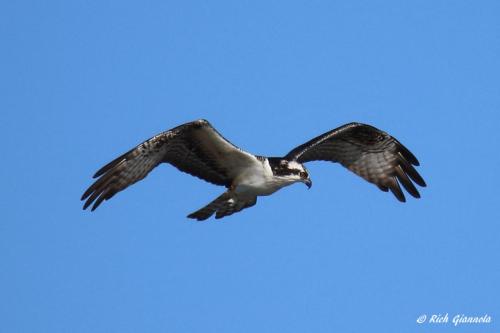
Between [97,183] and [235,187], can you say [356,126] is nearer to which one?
[235,187]

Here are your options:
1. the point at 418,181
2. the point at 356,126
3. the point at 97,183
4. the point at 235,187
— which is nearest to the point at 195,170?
the point at 235,187

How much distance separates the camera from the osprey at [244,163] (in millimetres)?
11867

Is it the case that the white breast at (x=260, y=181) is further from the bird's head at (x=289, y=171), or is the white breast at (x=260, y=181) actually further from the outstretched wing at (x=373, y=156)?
the outstretched wing at (x=373, y=156)

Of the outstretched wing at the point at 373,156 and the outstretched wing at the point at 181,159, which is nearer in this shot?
the outstretched wing at the point at 181,159

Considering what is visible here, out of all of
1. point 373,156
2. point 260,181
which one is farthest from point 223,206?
point 373,156

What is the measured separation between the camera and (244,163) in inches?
505

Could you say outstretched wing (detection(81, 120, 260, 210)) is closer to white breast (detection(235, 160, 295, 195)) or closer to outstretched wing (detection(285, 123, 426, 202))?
white breast (detection(235, 160, 295, 195))

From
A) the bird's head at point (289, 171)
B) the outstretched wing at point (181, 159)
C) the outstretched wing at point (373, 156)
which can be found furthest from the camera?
the outstretched wing at point (373, 156)

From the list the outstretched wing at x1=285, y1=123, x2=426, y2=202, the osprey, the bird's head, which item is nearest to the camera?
the osprey

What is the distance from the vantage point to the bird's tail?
1295 cm

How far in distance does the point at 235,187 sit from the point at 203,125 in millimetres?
1382

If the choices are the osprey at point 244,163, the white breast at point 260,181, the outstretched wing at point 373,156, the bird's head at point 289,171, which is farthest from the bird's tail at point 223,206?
the outstretched wing at point 373,156

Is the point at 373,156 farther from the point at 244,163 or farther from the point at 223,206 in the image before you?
the point at 223,206

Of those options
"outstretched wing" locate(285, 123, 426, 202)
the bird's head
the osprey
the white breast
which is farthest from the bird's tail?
"outstretched wing" locate(285, 123, 426, 202)
